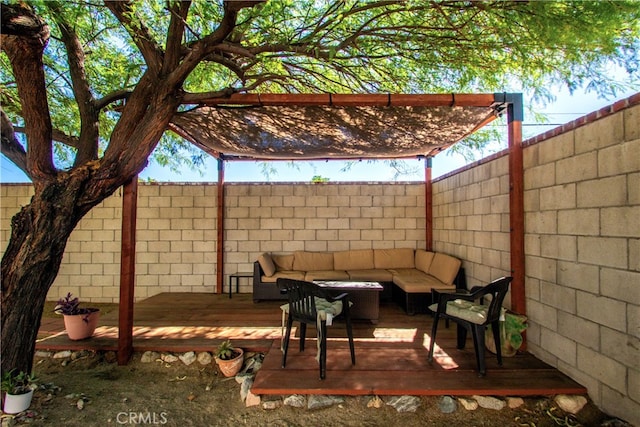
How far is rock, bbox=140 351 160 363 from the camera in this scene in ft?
9.32

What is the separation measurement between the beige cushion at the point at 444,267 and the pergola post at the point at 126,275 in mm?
3651

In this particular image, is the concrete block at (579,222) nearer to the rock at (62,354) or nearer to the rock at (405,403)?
the rock at (405,403)

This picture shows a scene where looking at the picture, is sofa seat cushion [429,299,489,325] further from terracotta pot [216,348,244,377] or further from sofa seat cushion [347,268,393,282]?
terracotta pot [216,348,244,377]

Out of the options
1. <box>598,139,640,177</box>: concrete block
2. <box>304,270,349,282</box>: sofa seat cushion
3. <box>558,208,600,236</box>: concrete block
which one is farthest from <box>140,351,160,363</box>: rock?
<box>598,139,640,177</box>: concrete block

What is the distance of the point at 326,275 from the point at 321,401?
243 cm

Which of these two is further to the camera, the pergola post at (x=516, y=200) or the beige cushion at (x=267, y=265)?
the beige cushion at (x=267, y=265)

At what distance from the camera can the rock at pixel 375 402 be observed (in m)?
2.12

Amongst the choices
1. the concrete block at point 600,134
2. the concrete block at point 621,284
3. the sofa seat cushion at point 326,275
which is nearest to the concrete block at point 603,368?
the concrete block at point 621,284

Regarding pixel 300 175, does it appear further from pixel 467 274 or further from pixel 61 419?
pixel 61 419

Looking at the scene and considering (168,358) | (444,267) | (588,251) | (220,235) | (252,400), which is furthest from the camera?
(220,235)

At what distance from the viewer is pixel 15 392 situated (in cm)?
210

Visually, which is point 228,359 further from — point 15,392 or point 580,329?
point 580,329

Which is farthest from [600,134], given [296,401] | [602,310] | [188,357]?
[188,357]

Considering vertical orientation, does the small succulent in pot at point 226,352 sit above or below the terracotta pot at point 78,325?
below
